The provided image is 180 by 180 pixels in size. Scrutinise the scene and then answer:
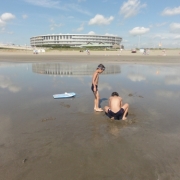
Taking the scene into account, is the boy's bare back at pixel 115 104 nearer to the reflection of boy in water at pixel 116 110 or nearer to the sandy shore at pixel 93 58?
the reflection of boy in water at pixel 116 110

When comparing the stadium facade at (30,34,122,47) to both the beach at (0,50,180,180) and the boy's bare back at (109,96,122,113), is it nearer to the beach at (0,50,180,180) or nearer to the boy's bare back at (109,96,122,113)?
the beach at (0,50,180,180)

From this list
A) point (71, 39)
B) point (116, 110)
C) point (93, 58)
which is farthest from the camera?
point (71, 39)

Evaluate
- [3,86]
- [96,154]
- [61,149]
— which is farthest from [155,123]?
[3,86]

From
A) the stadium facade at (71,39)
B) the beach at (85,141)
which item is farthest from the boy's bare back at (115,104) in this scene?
the stadium facade at (71,39)

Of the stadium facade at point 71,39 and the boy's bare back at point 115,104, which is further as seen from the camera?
the stadium facade at point 71,39

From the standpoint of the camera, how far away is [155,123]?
5734 millimetres

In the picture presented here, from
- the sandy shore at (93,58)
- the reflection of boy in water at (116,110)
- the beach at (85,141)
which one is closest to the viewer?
the beach at (85,141)

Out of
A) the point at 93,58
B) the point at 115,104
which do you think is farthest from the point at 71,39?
the point at 115,104

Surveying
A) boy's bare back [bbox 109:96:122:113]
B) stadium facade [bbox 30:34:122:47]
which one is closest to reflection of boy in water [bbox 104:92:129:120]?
boy's bare back [bbox 109:96:122:113]

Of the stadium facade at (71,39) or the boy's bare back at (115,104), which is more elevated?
the stadium facade at (71,39)

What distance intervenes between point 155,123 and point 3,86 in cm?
837

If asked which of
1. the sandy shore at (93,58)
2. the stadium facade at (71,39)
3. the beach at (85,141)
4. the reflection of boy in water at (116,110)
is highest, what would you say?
the stadium facade at (71,39)

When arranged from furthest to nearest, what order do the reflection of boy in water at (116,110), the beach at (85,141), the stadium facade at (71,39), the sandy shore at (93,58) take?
the stadium facade at (71,39), the sandy shore at (93,58), the reflection of boy in water at (116,110), the beach at (85,141)

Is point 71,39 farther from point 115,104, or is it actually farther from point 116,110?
point 116,110
